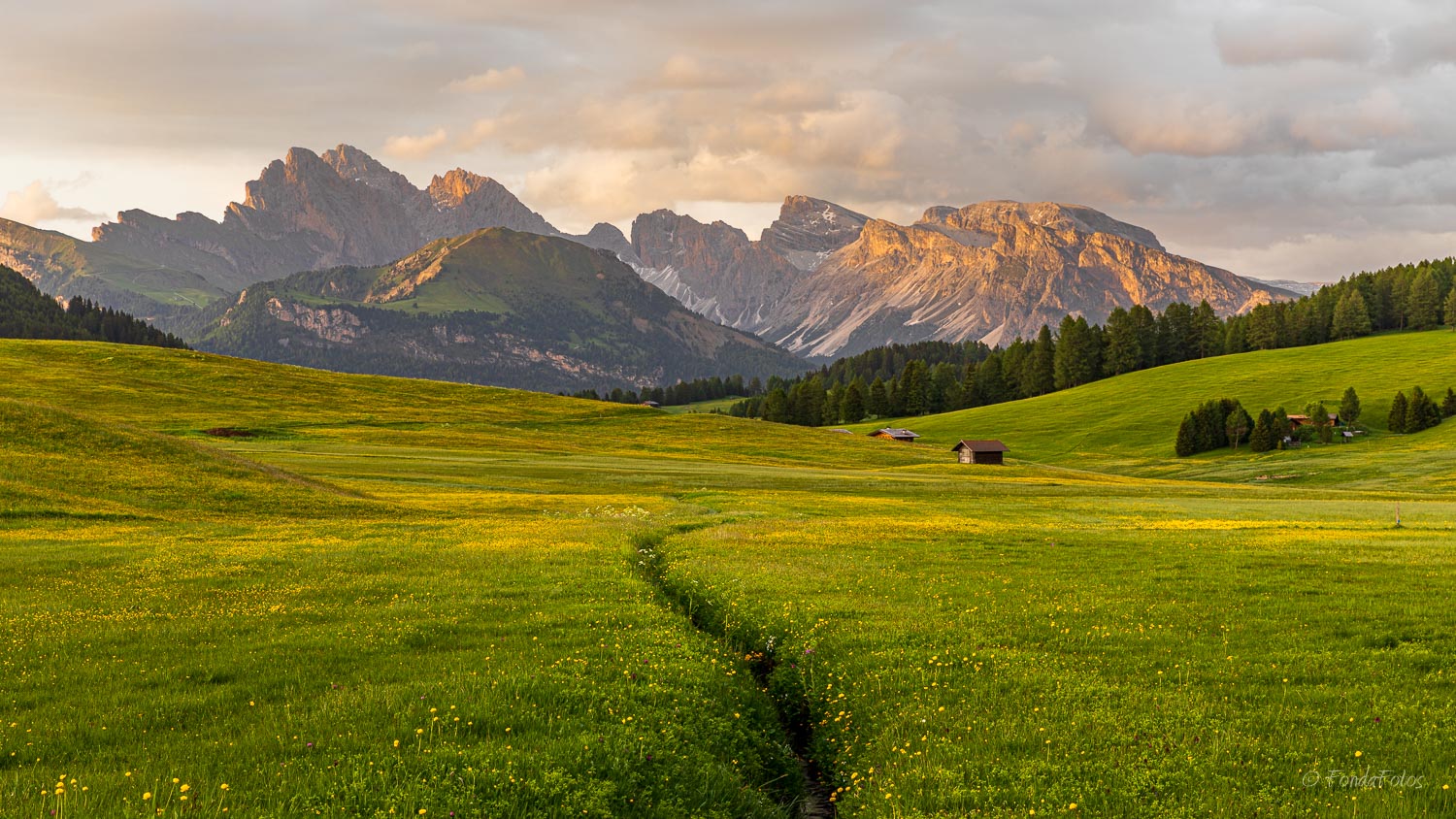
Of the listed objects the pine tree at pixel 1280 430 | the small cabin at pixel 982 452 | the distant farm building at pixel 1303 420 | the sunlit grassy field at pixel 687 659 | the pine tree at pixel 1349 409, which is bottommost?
the small cabin at pixel 982 452

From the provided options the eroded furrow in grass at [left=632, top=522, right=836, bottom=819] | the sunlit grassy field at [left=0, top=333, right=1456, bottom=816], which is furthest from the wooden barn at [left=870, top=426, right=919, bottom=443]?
the eroded furrow in grass at [left=632, top=522, right=836, bottom=819]

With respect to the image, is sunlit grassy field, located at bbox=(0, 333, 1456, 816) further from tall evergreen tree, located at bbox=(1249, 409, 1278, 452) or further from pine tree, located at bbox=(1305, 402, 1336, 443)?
pine tree, located at bbox=(1305, 402, 1336, 443)

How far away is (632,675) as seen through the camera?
15969 mm

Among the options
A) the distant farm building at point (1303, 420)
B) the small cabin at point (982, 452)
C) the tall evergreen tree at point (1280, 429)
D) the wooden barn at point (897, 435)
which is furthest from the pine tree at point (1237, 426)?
the wooden barn at point (897, 435)

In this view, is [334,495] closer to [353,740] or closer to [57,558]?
[57,558]

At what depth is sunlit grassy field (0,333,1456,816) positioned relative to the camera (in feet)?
37.1

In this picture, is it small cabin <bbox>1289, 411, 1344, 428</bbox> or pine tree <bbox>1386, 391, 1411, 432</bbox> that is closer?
pine tree <bbox>1386, 391, 1411, 432</bbox>

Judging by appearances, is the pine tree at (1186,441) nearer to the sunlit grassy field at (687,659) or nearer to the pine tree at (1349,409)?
the pine tree at (1349,409)

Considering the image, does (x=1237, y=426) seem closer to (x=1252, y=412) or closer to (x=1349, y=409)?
(x=1252, y=412)

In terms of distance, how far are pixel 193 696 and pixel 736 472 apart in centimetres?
6959

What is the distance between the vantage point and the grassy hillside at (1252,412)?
373 feet

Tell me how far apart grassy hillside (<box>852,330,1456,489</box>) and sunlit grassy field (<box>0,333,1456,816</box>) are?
77.8m

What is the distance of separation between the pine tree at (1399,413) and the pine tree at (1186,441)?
103ft

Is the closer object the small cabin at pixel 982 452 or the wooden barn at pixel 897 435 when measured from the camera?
the small cabin at pixel 982 452
